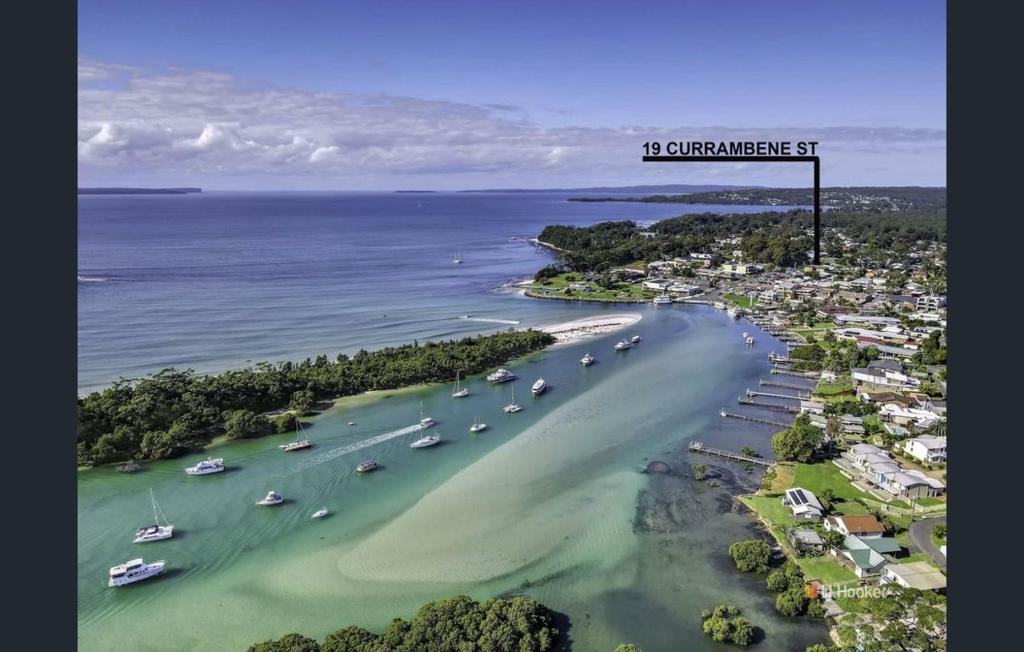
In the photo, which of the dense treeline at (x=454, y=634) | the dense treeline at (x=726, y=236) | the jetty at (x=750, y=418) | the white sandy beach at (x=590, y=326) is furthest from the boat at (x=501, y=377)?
the dense treeline at (x=726, y=236)

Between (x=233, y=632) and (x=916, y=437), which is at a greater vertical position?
(x=916, y=437)

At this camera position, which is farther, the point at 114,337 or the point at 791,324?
the point at 791,324

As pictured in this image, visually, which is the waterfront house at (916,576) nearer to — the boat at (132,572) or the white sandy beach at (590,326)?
the boat at (132,572)

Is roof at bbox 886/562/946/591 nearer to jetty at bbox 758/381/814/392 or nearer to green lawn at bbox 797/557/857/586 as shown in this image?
green lawn at bbox 797/557/857/586

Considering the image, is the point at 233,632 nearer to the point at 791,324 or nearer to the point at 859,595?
the point at 859,595

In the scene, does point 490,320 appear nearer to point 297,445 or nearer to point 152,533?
point 297,445

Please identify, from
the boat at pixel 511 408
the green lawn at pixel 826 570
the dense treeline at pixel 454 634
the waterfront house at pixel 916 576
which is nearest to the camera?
the dense treeline at pixel 454 634

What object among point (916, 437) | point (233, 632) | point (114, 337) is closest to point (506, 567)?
point (233, 632)
